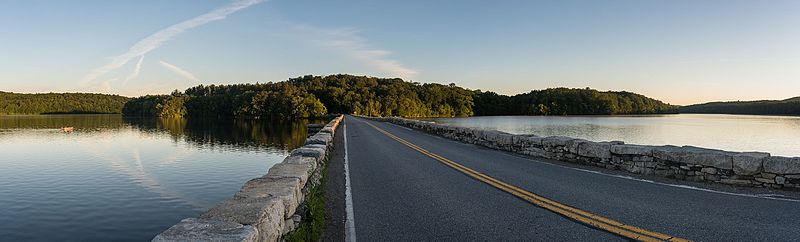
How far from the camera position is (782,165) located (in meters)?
7.84

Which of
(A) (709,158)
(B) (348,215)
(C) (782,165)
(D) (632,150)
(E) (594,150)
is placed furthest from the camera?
(E) (594,150)

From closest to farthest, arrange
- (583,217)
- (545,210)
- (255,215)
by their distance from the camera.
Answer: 1. (255,215)
2. (583,217)
3. (545,210)

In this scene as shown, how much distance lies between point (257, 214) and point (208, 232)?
0.62m

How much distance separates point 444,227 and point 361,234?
3.64ft

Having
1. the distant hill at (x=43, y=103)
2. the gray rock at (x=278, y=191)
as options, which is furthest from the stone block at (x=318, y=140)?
the distant hill at (x=43, y=103)

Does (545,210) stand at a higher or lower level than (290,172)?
lower

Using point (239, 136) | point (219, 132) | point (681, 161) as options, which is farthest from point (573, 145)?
point (219, 132)

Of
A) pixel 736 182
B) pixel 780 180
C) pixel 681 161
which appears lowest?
pixel 736 182

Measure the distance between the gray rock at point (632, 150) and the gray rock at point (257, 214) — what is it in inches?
341

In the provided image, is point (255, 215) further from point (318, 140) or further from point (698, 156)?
point (318, 140)

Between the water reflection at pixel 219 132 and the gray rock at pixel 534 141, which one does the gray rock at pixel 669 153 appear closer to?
the gray rock at pixel 534 141

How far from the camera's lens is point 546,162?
1248 cm

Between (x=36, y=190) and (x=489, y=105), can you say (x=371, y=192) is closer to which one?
(x=36, y=190)

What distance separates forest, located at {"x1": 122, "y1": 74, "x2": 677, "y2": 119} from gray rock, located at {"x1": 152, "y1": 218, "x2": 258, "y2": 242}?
4558 inches
